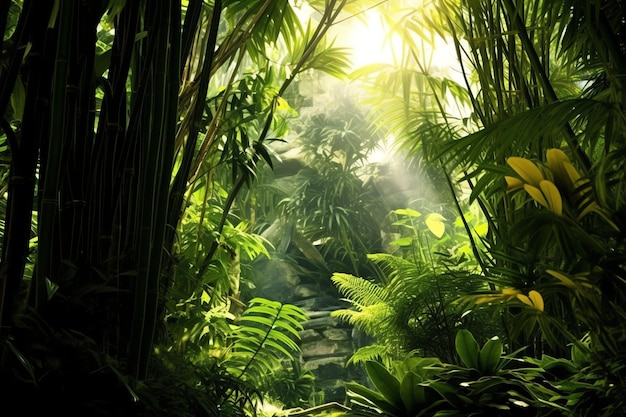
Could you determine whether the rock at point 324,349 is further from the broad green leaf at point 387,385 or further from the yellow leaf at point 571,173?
the yellow leaf at point 571,173

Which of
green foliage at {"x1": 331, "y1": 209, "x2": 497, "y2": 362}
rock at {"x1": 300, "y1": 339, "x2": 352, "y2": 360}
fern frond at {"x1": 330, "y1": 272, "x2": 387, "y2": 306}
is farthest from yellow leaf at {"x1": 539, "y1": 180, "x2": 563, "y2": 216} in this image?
rock at {"x1": 300, "y1": 339, "x2": 352, "y2": 360}

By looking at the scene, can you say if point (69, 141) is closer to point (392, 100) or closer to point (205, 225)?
point (205, 225)

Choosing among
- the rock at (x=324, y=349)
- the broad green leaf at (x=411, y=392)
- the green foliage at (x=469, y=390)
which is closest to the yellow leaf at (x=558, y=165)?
the green foliage at (x=469, y=390)

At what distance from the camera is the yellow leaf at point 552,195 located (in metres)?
0.82

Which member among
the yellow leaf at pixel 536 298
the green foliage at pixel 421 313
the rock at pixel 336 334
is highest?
the yellow leaf at pixel 536 298

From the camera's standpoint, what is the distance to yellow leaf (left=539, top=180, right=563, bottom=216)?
819mm

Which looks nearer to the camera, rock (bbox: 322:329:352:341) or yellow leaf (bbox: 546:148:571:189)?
yellow leaf (bbox: 546:148:571:189)

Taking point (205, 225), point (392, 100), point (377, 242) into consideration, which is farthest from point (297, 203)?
point (205, 225)

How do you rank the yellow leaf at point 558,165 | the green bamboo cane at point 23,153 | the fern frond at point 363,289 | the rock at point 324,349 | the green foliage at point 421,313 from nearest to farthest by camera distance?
the green bamboo cane at point 23,153 → the yellow leaf at point 558,165 → the green foliage at point 421,313 → the fern frond at point 363,289 → the rock at point 324,349

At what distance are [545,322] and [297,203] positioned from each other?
596cm

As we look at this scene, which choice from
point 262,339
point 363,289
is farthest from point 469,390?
point 363,289

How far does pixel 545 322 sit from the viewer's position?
3.06ft

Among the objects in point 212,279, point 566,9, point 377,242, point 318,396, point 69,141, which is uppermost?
point 566,9

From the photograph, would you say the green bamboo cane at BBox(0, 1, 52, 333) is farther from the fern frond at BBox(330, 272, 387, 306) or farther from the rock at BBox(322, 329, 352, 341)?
the rock at BBox(322, 329, 352, 341)
